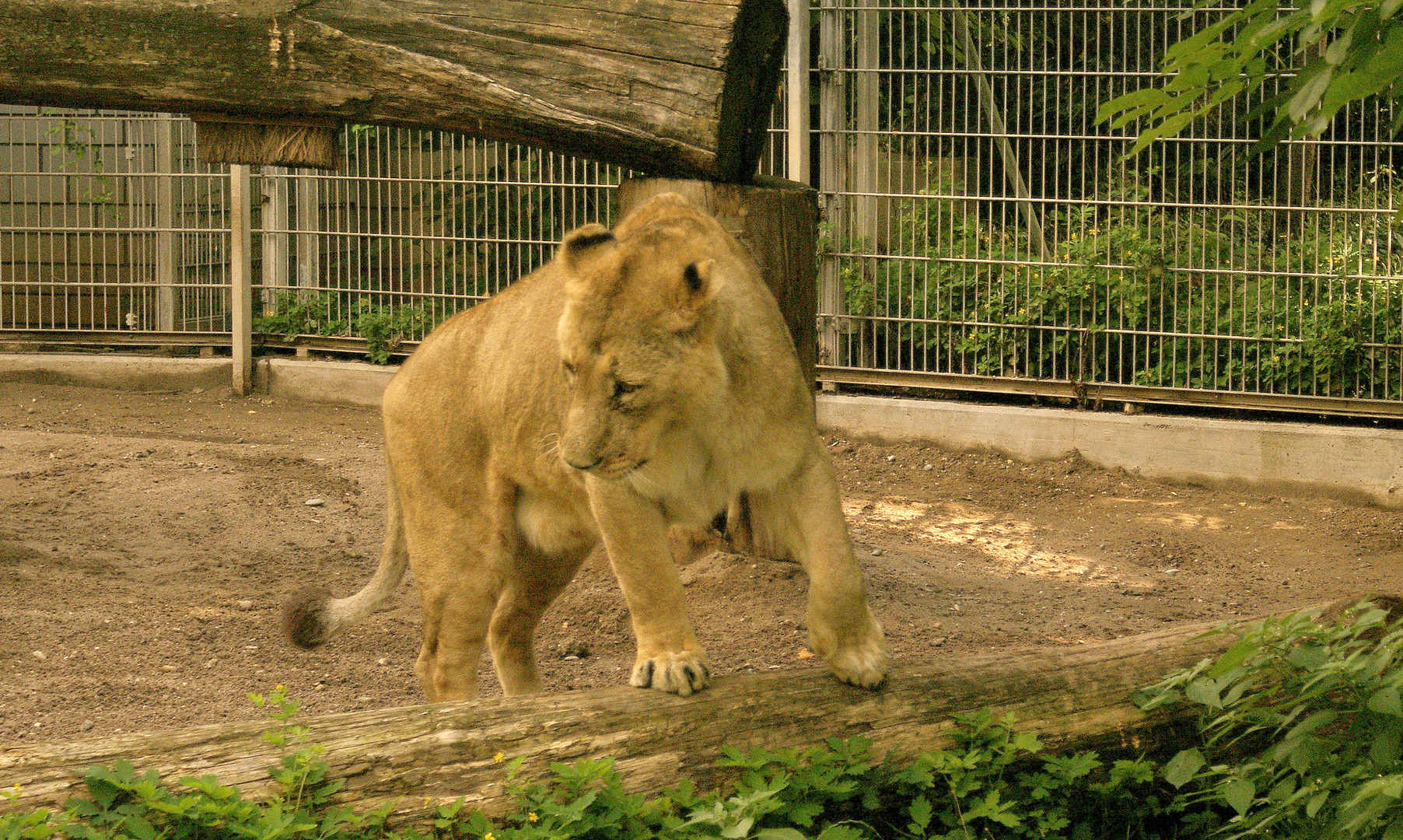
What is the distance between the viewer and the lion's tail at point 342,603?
16.2 feet

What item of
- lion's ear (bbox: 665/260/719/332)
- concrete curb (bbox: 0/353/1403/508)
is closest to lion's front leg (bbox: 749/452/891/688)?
lion's ear (bbox: 665/260/719/332)

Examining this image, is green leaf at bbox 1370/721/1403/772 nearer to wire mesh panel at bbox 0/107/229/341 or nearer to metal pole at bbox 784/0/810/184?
metal pole at bbox 784/0/810/184

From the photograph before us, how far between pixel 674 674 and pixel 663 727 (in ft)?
0.59

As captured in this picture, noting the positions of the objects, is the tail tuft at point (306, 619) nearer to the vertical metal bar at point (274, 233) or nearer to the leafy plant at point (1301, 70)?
the leafy plant at point (1301, 70)

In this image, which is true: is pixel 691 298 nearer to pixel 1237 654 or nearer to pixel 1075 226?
pixel 1237 654

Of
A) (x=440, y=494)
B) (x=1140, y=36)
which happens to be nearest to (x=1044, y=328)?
(x=1140, y=36)

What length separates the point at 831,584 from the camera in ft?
12.6

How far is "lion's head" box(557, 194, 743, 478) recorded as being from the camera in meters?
3.63

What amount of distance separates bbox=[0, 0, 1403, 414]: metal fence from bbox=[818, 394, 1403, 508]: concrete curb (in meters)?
0.23

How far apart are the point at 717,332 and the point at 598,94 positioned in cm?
180

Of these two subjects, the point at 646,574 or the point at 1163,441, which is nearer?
the point at 646,574

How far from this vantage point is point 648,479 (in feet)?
12.6

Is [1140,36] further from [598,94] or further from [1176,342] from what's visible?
[598,94]

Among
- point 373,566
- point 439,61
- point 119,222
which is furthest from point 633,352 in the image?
point 119,222
